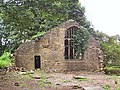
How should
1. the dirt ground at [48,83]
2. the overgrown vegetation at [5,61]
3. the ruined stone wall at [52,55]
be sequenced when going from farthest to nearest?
1. the ruined stone wall at [52,55]
2. the overgrown vegetation at [5,61]
3. the dirt ground at [48,83]

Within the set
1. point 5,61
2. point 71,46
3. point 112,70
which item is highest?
point 71,46

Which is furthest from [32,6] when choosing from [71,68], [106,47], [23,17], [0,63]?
[106,47]

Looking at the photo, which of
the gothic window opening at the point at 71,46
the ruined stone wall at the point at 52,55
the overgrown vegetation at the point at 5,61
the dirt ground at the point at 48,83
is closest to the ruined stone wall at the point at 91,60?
the ruined stone wall at the point at 52,55

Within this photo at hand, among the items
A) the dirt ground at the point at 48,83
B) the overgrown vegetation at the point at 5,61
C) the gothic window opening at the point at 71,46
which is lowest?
the dirt ground at the point at 48,83

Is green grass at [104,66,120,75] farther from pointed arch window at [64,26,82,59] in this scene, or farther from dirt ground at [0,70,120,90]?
dirt ground at [0,70,120,90]

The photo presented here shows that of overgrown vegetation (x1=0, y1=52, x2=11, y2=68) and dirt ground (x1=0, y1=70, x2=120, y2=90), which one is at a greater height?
overgrown vegetation (x1=0, y1=52, x2=11, y2=68)

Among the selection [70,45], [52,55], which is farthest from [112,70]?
[52,55]

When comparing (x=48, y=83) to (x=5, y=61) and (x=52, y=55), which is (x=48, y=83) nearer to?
(x=52, y=55)

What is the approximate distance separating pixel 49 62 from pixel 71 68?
2.17 meters

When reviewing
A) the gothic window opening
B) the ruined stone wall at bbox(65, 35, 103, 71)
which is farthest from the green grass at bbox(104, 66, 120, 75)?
the gothic window opening

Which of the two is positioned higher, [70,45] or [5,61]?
[70,45]

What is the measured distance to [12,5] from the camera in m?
10.9

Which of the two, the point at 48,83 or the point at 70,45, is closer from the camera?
the point at 48,83

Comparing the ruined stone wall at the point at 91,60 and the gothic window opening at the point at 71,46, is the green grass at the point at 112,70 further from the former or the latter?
the gothic window opening at the point at 71,46
